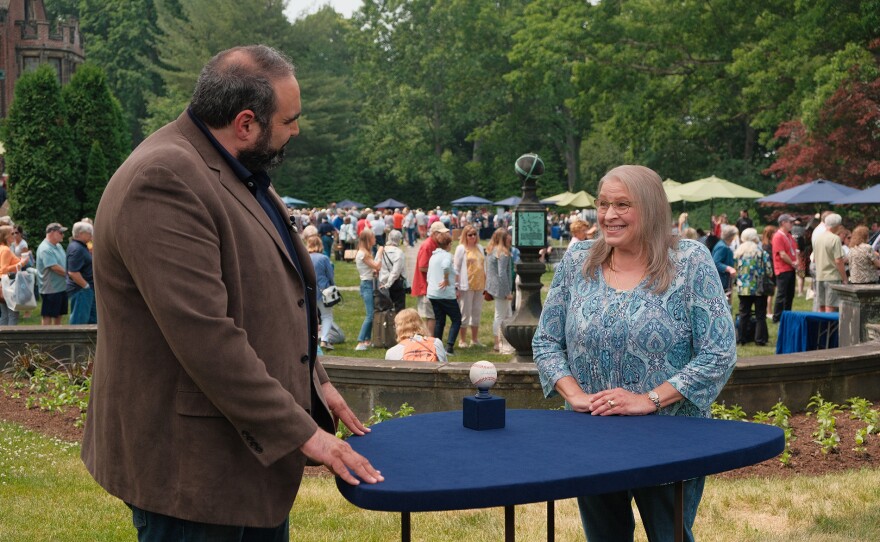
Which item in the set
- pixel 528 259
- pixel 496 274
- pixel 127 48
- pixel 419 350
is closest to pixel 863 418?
pixel 419 350

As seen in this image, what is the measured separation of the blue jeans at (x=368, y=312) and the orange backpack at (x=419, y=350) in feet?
18.0

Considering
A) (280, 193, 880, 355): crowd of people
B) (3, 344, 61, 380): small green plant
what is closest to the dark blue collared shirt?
(3, 344, 61, 380): small green plant

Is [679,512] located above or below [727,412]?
above

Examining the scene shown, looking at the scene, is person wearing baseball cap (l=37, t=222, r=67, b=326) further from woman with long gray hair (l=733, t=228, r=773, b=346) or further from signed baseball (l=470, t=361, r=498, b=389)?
signed baseball (l=470, t=361, r=498, b=389)

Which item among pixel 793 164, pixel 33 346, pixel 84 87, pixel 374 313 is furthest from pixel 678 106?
pixel 33 346

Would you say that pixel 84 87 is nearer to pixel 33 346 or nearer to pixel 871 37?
pixel 33 346

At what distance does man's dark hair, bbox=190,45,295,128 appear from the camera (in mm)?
2988

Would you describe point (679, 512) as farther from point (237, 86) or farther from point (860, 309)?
point (860, 309)

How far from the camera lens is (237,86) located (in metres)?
2.98

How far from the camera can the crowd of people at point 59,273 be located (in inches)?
546

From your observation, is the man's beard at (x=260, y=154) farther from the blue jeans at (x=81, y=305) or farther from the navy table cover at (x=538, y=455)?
the blue jeans at (x=81, y=305)

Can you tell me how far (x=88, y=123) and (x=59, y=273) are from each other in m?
9.69

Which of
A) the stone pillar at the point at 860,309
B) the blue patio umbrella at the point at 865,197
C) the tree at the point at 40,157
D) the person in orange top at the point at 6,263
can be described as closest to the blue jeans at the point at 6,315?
the person in orange top at the point at 6,263

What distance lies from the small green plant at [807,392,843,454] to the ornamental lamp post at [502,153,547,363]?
12.8 ft
